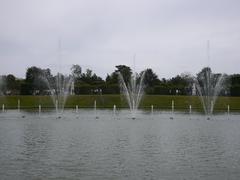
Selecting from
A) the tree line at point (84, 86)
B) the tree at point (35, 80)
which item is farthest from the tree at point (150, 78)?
the tree at point (35, 80)

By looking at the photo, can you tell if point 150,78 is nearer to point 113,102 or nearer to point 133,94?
point 113,102

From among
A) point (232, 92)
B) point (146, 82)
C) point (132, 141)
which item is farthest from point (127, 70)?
point (132, 141)

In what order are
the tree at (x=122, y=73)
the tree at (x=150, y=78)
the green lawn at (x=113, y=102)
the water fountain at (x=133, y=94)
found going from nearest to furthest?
the water fountain at (x=133, y=94), the green lawn at (x=113, y=102), the tree at (x=122, y=73), the tree at (x=150, y=78)

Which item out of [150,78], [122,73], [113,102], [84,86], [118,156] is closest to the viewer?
[118,156]

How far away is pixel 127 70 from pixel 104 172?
97.7 meters

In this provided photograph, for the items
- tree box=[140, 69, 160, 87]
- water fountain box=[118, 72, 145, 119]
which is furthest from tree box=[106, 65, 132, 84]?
water fountain box=[118, 72, 145, 119]

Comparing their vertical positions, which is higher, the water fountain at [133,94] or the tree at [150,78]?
the tree at [150,78]

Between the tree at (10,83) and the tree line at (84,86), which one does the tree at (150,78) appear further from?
the tree at (10,83)

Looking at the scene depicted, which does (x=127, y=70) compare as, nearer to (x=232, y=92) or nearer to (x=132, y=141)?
(x=232, y=92)

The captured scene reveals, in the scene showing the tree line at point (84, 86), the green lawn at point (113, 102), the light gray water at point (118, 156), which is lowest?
the light gray water at point (118, 156)

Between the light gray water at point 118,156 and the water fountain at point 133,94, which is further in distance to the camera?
the water fountain at point 133,94

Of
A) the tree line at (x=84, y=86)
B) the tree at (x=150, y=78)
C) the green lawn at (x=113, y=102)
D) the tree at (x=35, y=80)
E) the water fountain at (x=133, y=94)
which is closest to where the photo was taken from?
the water fountain at (x=133, y=94)

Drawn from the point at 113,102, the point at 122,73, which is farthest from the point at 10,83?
the point at 113,102

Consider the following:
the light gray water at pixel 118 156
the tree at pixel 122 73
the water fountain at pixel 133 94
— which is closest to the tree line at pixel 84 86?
the tree at pixel 122 73
